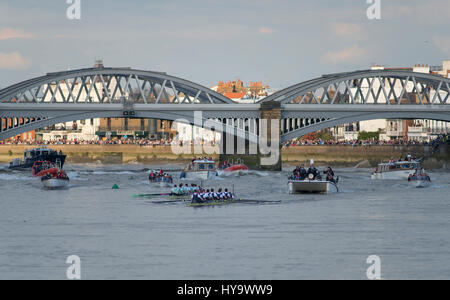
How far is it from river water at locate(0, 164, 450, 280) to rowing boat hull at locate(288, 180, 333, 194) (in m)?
1.78

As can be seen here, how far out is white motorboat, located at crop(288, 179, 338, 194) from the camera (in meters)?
80.7

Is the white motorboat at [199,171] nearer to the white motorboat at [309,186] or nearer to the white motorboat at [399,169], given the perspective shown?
the white motorboat at [399,169]

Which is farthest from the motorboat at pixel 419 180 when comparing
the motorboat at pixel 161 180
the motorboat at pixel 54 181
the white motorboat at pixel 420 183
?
the motorboat at pixel 54 181

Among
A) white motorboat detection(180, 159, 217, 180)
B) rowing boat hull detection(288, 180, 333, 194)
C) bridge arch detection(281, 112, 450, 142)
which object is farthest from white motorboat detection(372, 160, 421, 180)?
rowing boat hull detection(288, 180, 333, 194)

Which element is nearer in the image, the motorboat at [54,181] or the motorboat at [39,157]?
the motorboat at [54,181]

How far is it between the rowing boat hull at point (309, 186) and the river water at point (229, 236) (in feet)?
5.85

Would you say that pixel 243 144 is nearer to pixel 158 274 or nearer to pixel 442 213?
pixel 442 213

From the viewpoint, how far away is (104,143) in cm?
16638

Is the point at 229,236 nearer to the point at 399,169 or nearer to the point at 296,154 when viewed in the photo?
the point at 399,169

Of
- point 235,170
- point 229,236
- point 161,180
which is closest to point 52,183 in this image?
point 161,180

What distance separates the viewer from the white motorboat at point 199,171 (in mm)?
107812

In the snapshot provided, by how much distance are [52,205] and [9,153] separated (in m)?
95.3

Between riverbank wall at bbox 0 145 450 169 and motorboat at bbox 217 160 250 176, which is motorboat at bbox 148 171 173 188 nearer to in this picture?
motorboat at bbox 217 160 250 176
